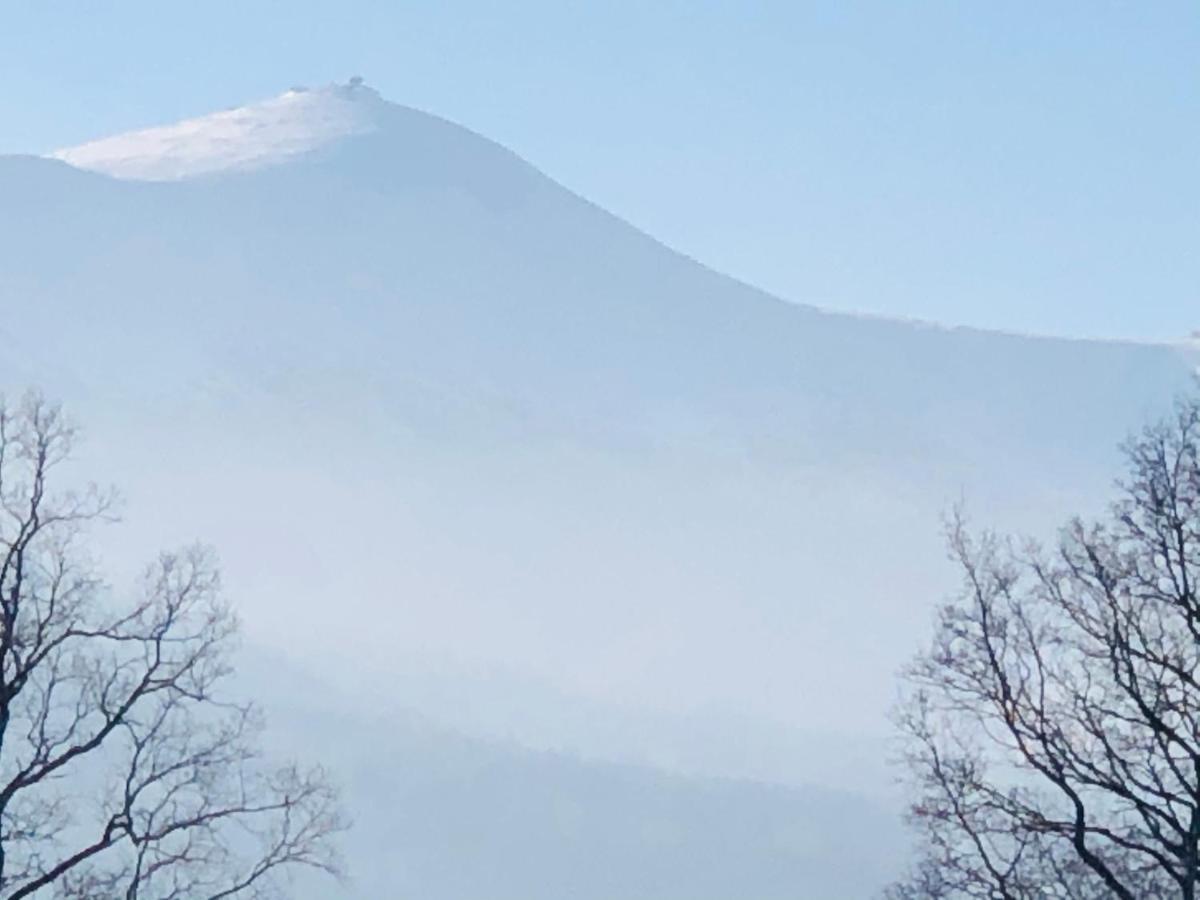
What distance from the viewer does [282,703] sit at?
82.8 metres

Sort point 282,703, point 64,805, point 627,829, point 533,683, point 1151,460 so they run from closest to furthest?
1. point 1151,460
2. point 64,805
3. point 627,829
4. point 282,703
5. point 533,683

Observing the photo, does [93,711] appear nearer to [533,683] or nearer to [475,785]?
[475,785]

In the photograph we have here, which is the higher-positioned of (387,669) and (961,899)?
(387,669)

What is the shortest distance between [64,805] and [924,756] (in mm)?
6040

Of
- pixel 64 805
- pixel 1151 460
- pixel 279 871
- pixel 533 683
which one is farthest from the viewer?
pixel 533 683

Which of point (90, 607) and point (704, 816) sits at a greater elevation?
point (704, 816)

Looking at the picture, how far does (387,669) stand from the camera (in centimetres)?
12106

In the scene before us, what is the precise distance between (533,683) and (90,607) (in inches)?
4986

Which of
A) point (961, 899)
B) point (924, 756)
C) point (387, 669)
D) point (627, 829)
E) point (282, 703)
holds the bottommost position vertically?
point (961, 899)

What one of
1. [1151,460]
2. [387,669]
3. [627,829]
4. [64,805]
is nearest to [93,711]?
[64,805]

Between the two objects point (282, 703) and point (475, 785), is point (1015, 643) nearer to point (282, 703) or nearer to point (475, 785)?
point (475, 785)

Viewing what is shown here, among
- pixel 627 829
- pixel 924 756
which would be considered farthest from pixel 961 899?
pixel 627 829

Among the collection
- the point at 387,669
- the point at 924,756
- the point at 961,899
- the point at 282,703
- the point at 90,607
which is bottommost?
the point at 961,899

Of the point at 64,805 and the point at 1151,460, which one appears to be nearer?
the point at 1151,460
